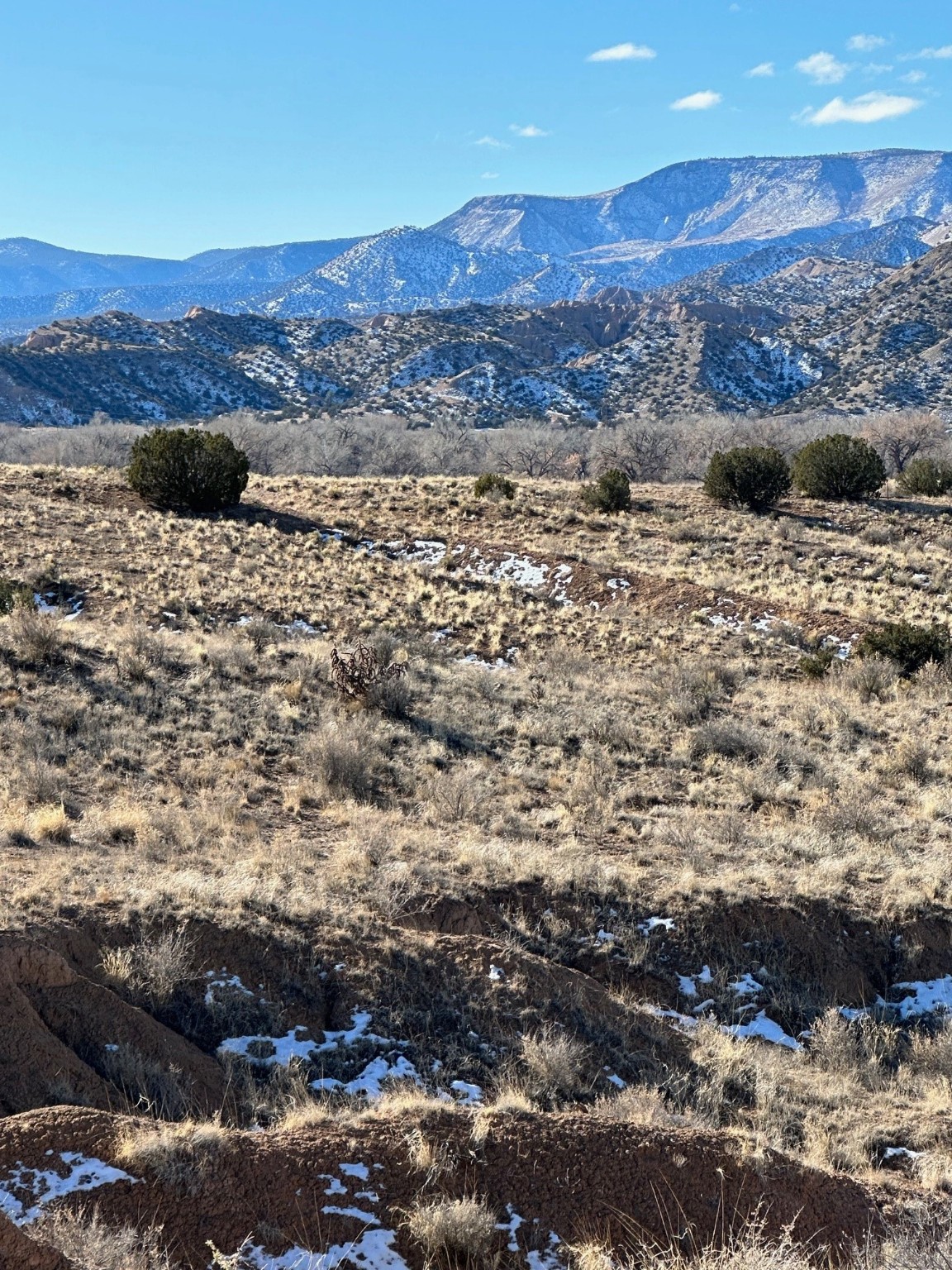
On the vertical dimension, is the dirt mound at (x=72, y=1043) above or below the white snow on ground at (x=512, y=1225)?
above

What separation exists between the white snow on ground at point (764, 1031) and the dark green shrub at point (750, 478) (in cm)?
2355

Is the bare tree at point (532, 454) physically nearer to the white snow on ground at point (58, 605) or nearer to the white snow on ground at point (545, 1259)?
the white snow on ground at point (58, 605)

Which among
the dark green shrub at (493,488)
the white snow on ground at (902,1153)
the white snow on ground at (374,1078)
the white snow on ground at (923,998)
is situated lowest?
the white snow on ground at (923,998)

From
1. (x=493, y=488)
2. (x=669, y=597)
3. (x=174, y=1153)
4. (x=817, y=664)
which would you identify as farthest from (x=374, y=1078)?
(x=493, y=488)

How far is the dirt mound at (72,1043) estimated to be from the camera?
5094mm

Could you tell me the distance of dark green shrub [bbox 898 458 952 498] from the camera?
1204 inches

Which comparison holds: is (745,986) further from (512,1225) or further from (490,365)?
(490,365)

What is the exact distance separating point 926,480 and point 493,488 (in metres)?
14.0

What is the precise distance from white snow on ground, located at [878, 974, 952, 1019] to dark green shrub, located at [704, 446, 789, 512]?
22537mm

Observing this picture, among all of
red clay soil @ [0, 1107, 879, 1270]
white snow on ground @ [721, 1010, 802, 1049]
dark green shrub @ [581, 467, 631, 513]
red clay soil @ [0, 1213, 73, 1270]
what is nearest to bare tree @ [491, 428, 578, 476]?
dark green shrub @ [581, 467, 631, 513]

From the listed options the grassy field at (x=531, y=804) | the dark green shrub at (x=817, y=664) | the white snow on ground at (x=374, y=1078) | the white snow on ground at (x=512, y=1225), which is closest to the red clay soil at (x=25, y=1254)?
the grassy field at (x=531, y=804)

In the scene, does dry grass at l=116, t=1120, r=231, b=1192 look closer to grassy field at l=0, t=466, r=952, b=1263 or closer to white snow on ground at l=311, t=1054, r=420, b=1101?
grassy field at l=0, t=466, r=952, b=1263

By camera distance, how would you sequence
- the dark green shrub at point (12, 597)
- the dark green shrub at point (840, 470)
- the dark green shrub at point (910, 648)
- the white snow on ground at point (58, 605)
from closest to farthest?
the dark green shrub at point (12, 597), the white snow on ground at point (58, 605), the dark green shrub at point (910, 648), the dark green shrub at point (840, 470)

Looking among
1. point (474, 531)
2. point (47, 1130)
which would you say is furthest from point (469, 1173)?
point (474, 531)
